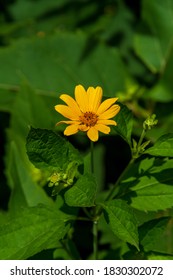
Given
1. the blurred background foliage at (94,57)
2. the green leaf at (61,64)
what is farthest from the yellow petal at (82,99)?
the green leaf at (61,64)

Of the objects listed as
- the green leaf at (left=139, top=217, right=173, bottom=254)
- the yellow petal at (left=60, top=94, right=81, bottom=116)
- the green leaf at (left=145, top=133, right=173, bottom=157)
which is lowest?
the green leaf at (left=139, top=217, right=173, bottom=254)

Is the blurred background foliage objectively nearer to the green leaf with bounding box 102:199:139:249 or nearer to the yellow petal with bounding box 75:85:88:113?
the yellow petal with bounding box 75:85:88:113

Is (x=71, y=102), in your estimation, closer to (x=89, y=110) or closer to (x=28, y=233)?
(x=89, y=110)

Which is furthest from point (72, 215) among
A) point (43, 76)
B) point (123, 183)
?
point (43, 76)

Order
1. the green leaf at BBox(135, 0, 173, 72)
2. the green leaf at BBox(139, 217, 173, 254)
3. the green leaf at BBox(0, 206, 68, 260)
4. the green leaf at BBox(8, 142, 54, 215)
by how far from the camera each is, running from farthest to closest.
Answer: the green leaf at BBox(135, 0, 173, 72)
the green leaf at BBox(8, 142, 54, 215)
the green leaf at BBox(139, 217, 173, 254)
the green leaf at BBox(0, 206, 68, 260)

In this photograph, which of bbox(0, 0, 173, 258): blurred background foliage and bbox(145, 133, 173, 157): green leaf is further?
bbox(0, 0, 173, 258): blurred background foliage

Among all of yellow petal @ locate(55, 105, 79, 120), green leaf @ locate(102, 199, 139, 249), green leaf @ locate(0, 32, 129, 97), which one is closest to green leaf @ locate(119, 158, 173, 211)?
green leaf @ locate(102, 199, 139, 249)
